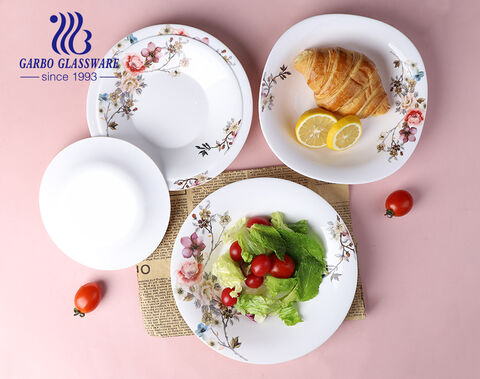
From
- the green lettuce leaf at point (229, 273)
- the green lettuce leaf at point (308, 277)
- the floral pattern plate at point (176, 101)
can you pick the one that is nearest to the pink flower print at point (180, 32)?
the floral pattern plate at point (176, 101)

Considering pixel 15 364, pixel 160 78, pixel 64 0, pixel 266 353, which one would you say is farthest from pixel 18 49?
pixel 266 353

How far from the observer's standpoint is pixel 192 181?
4.42ft

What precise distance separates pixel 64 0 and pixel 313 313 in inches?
58.1

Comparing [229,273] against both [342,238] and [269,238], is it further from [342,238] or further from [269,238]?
[342,238]

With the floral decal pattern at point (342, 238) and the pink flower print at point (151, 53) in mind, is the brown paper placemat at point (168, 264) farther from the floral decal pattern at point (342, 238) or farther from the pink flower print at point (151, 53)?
the pink flower print at point (151, 53)

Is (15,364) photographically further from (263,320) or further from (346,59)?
(346,59)

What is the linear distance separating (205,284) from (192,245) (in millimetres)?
152

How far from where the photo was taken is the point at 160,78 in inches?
53.8

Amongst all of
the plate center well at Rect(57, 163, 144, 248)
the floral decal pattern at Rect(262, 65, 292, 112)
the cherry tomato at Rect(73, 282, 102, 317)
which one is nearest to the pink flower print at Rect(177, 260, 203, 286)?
the plate center well at Rect(57, 163, 144, 248)

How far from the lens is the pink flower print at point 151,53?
4.34ft

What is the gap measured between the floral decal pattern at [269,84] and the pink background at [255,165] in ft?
0.37

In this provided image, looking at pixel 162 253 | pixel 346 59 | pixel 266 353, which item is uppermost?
pixel 346 59

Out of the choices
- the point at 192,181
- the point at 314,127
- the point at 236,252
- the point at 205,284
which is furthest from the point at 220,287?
the point at 314,127

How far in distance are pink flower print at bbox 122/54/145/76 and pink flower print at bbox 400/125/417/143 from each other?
3.15 ft
